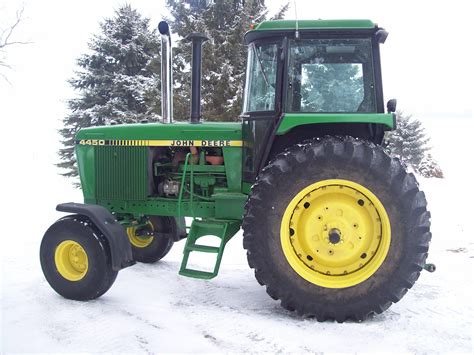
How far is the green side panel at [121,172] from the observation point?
5125mm

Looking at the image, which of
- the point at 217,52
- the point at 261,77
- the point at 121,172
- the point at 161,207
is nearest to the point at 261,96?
the point at 261,77

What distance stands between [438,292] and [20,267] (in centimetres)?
462

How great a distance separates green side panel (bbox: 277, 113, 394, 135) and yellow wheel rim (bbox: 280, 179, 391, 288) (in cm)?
55

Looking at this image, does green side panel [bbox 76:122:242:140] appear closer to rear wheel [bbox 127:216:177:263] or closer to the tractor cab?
the tractor cab

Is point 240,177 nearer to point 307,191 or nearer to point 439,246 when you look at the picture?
point 307,191

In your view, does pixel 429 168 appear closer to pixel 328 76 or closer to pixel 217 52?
pixel 217 52

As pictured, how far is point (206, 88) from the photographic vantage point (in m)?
12.6

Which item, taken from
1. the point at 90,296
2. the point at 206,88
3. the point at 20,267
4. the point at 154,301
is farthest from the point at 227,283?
the point at 206,88

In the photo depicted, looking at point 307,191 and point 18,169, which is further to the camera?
point 18,169

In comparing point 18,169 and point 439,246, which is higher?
point 18,169

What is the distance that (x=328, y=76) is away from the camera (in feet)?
13.9

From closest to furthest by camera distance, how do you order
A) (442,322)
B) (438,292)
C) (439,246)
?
1. (442,322)
2. (438,292)
3. (439,246)

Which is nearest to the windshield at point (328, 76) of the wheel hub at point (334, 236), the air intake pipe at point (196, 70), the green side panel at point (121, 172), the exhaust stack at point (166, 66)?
the wheel hub at point (334, 236)

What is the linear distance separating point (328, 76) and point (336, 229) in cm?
139
